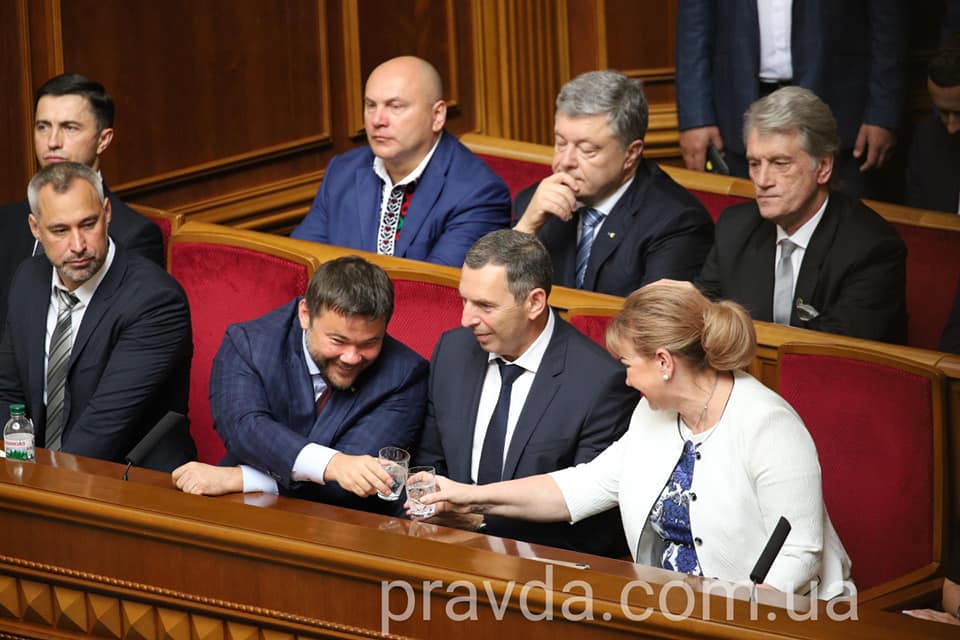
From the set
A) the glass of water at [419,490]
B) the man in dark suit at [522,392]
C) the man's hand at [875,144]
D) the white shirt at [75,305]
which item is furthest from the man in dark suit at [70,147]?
the man's hand at [875,144]

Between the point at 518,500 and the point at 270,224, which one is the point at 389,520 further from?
the point at 270,224

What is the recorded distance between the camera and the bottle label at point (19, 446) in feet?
6.30

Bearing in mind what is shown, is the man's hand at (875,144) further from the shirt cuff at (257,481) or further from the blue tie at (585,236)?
the shirt cuff at (257,481)

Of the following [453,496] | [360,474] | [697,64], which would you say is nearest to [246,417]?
[360,474]

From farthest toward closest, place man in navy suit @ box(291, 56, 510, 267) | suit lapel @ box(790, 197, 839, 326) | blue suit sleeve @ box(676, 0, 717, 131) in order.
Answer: blue suit sleeve @ box(676, 0, 717, 131)
man in navy suit @ box(291, 56, 510, 267)
suit lapel @ box(790, 197, 839, 326)

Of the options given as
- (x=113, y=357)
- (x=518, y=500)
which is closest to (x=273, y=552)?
(x=518, y=500)

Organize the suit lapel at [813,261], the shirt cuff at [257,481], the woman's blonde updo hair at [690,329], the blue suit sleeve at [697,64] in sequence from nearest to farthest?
the woman's blonde updo hair at [690,329]
the shirt cuff at [257,481]
the suit lapel at [813,261]
the blue suit sleeve at [697,64]

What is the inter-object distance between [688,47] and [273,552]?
237 centimetres

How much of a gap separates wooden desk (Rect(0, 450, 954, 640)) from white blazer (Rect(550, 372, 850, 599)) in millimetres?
329

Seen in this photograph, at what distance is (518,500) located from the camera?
6.68 feet

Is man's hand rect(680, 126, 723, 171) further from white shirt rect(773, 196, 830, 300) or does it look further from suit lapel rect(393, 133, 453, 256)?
white shirt rect(773, 196, 830, 300)

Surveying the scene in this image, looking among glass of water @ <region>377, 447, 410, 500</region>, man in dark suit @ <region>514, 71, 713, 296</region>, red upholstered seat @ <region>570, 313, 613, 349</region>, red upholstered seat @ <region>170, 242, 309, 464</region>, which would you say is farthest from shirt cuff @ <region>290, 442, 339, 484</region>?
man in dark suit @ <region>514, 71, 713, 296</region>

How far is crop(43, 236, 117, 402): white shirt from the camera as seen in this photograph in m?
2.46

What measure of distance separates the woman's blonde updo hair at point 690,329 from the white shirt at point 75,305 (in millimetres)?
1023
